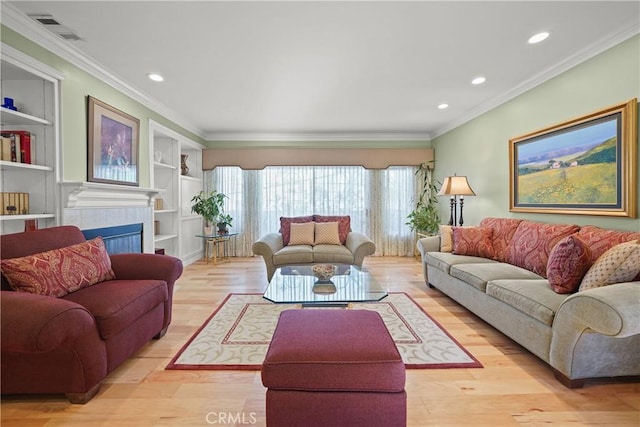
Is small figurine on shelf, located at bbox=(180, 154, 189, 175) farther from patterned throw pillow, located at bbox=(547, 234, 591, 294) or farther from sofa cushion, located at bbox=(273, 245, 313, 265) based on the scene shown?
patterned throw pillow, located at bbox=(547, 234, 591, 294)

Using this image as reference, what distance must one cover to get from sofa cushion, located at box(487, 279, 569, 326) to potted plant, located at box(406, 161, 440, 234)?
298cm

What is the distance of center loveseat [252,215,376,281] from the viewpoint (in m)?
3.80

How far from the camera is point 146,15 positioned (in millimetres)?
2143

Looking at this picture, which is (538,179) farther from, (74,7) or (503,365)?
(74,7)

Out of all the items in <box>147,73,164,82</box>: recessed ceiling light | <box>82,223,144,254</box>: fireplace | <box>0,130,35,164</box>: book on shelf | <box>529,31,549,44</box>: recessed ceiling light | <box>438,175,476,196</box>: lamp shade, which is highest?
<box>147,73,164,82</box>: recessed ceiling light

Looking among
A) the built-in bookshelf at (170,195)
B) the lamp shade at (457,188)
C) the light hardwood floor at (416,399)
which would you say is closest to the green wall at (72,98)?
the built-in bookshelf at (170,195)

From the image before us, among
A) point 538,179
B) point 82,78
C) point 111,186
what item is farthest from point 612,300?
point 82,78

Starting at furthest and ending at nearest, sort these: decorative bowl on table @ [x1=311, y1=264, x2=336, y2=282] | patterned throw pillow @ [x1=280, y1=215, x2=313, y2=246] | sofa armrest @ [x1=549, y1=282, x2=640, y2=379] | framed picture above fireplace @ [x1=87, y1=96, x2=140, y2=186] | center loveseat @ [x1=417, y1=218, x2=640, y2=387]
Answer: patterned throw pillow @ [x1=280, y1=215, x2=313, y2=246] < framed picture above fireplace @ [x1=87, y1=96, x2=140, y2=186] < decorative bowl on table @ [x1=311, y1=264, x2=336, y2=282] < center loveseat @ [x1=417, y1=218, x2=640, y2=387] < sofa armrest @ [x1=549, y1=282, x2=640, y2=379]

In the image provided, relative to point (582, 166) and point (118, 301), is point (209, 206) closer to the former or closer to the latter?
point (118, 301)

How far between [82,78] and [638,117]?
4.72 m

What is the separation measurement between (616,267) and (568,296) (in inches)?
12.2

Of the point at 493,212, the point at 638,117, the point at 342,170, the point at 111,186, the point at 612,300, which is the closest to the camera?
the point at 612,300

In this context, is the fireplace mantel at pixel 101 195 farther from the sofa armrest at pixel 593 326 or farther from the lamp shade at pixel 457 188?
the lamp shade at pixel 457 188

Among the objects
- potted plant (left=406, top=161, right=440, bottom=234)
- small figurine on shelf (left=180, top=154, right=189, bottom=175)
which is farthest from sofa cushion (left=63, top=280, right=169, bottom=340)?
potted plant (left=406, top=161, right=440, bottom=234)
